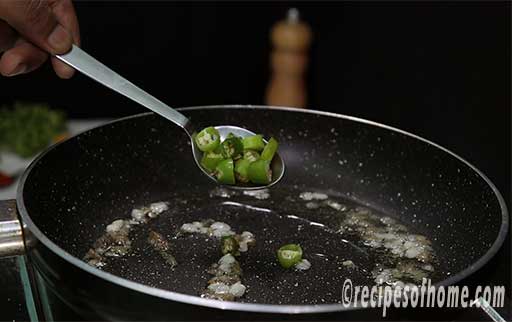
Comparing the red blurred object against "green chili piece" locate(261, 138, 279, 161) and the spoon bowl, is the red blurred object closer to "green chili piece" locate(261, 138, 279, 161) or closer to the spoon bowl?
the spoon bowl

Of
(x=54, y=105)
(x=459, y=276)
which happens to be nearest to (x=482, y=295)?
(x=459, y=276)

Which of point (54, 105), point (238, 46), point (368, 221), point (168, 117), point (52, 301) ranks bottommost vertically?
point (52, 301)

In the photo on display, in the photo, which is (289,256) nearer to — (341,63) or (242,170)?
(242,170)

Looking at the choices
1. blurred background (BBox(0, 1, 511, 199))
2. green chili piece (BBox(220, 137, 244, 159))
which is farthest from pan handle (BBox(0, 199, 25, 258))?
blurred background (BBox(0, 1, 511, 199))

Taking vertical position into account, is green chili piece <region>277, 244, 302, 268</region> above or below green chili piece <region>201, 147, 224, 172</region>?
below

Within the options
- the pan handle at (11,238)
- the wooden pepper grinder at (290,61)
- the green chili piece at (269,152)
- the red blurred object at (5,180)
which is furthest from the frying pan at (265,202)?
the wooden pepper grinder at (290,61)

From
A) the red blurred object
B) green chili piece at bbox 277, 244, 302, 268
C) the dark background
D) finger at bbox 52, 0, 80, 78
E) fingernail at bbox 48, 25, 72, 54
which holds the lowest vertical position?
green chili piece at bbox 277, 244, 302, 268

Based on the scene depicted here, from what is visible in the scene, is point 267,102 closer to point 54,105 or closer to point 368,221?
point 54,105

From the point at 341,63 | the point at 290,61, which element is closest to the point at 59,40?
the point at 290,61
